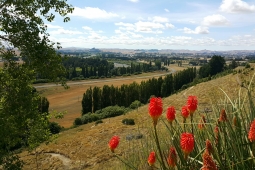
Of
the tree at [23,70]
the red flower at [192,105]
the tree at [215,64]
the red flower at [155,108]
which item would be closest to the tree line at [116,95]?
the tree at [215,64]

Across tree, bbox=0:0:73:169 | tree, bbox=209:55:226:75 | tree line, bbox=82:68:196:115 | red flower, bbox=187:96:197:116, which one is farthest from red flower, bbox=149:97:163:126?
tree, bbox=209:55:226:75

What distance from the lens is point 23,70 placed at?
26.0ft

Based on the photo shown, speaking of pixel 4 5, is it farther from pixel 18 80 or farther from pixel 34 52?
pixel 18 80

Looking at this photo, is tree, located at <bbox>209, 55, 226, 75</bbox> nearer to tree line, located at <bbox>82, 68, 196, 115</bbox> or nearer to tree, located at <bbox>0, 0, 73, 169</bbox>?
tree line, located at <bbox>82, 68, 196, 115</bbox>

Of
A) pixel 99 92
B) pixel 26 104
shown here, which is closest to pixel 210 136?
pixel 26 104

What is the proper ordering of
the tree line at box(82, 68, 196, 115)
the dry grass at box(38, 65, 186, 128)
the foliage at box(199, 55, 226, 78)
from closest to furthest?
1. the tree line at box(82, 68, 196, 115)
2. the dry grass at box(38, 65, 186, 128)
3. the foliage at box(199, 55, 226, 78)

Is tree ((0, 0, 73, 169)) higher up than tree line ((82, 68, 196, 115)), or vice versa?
tree ((0, 0, 73, 169))

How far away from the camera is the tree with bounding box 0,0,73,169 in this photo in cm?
741

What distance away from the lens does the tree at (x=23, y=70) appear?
741cm

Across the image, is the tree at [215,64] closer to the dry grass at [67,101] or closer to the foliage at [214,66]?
the foliage at [214,66]

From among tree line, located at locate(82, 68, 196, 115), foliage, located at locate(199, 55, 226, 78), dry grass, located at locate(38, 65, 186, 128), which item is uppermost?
foliage, located at locate(199, 55, 226, 78)

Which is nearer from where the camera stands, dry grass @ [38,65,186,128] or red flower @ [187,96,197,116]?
red flower @ [187,96,197,116]

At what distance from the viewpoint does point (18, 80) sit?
751 centimetres

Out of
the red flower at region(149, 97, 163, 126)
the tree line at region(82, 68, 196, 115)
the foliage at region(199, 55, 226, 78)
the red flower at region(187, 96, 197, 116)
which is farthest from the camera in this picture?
the foliage at region(199, 55, 226, 78)
